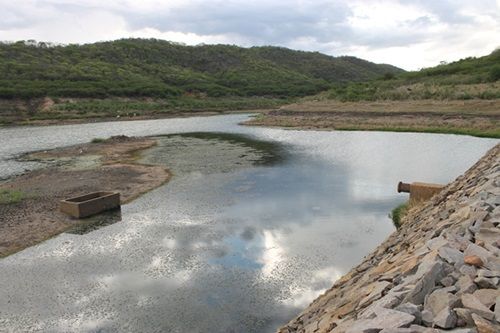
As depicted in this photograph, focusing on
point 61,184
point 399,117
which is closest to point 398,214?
point 61,184

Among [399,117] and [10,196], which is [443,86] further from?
[10,196]

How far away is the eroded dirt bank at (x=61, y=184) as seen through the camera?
63.3ft

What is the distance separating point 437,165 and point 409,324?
27977 millimetres

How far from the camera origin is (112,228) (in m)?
19.4

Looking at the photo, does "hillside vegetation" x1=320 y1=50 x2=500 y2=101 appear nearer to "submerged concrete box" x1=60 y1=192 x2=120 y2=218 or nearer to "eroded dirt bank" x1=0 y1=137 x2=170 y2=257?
"eroded dirt bank" x1=0 y1=137 x2=170 y2=257

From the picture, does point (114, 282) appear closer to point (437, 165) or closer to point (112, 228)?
point (112, 228)

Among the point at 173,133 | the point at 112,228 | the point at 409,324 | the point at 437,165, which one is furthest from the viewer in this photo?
the point at 173,133

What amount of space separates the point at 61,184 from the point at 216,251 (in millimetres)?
15918

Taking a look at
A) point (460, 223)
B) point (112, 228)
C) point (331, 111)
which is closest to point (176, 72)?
point (331, 111)

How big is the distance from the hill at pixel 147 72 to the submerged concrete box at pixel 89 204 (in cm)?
7457

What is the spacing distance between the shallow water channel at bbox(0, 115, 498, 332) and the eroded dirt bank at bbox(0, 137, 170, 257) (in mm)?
1150

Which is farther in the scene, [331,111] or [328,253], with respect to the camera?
[331,111]

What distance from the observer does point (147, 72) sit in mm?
142875

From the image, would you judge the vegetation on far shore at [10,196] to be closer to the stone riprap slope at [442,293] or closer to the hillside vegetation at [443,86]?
the stone riprap slope at [442,293]
